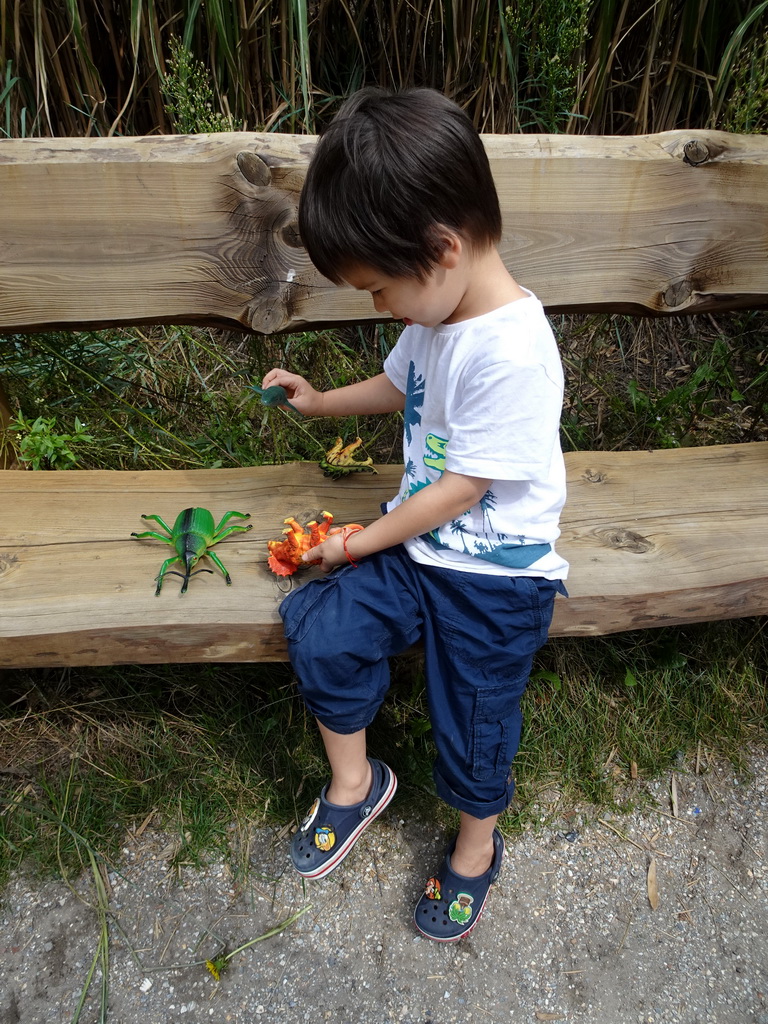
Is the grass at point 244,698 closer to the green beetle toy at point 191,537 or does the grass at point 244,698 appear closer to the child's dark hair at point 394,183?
the green beetle toy at point 191,537

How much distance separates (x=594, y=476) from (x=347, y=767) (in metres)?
0.90

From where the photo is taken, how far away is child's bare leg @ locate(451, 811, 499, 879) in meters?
1.49

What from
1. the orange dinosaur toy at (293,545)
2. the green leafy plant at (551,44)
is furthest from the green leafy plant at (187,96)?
the orange dinosaur toy at (293,545)

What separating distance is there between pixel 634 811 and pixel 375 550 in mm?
986

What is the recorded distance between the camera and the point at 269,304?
5.61ft

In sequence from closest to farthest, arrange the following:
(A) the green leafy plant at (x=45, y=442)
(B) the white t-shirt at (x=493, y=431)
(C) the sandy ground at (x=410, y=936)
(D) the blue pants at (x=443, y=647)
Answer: (B) the white t-shirt at (x=493, y=431), (D) the blue pants at (x=443, y=647), (C) the sandy ground at (x=410, y=936), (A) the green leafy plant at (x=45, y=442)

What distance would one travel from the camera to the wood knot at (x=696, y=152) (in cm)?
169

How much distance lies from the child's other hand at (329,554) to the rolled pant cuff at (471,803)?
45 cm

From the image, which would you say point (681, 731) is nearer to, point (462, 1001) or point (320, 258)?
point (462, 1001)

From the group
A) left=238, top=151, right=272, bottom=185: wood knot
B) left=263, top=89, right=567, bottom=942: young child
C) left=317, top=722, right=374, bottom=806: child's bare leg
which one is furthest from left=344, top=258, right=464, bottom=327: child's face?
left=317, top=722, right=374, bottom=806: child's bare leg

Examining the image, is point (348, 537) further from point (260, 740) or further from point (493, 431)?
point (260, 740)

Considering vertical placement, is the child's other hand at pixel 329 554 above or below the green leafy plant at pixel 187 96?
below

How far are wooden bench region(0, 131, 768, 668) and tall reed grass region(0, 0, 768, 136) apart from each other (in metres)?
0.42

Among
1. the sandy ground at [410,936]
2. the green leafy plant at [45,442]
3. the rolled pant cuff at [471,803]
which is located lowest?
the sandy ground at [410,936]
